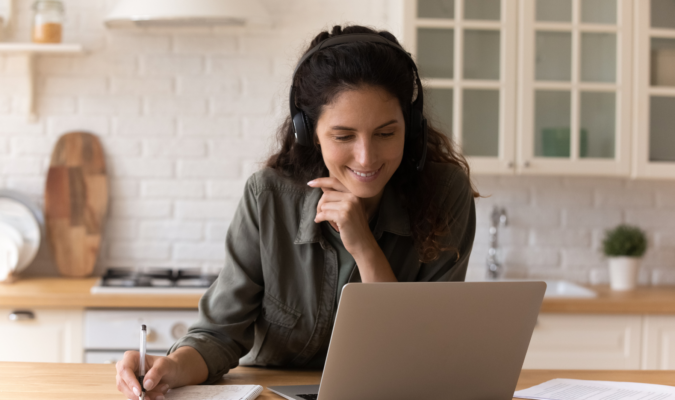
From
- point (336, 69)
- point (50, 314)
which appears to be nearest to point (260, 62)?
point (50, 314)

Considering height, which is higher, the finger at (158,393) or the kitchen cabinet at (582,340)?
the finger at (158,393)

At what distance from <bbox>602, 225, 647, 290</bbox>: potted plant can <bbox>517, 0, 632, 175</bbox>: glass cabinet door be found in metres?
0.29

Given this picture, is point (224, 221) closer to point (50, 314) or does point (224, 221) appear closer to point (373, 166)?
point (50, 314)

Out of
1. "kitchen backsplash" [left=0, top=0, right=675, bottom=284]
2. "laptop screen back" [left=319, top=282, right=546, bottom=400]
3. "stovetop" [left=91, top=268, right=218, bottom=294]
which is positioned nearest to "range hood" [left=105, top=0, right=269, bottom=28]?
"kitchen backsplash" [left=0, top=0, right=675, bottom=284]

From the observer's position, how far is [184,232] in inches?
111

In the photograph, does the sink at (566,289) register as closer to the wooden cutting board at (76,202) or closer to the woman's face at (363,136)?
the woman's face at (363,136)

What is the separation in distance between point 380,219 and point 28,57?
6.51 ft

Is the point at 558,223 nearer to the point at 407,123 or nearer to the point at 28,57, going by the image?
the point at 407,123

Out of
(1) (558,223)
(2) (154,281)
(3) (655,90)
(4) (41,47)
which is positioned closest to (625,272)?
(1) (558,223)

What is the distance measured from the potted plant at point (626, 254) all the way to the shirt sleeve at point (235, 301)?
1.85 meters

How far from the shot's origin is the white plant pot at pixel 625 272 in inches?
105

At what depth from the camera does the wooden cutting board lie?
8.90 ft

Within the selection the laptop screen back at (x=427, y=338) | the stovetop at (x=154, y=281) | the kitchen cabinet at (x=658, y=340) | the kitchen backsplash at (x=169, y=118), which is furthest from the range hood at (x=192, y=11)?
the kitchen cabinet at (x=658, y=340)

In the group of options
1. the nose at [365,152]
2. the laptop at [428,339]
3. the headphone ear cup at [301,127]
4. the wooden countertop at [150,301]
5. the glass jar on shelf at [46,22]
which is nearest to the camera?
the laptop at [428,339]
